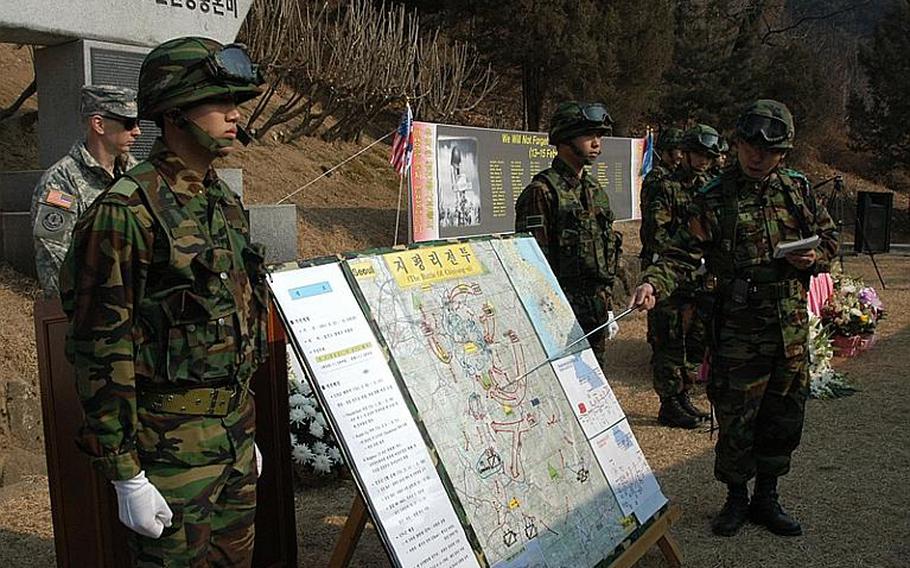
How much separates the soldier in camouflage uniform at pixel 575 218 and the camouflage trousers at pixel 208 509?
2.62 metres

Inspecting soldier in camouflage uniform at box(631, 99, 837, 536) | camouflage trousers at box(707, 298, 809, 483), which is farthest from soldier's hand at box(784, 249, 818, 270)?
camouflage trousers at box(707, 298, 809, 483)

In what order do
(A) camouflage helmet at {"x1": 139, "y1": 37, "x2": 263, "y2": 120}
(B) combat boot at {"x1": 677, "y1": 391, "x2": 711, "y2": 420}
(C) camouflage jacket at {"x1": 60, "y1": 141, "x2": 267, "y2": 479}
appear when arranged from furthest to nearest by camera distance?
(B) combat boot at {"x1": 677, "y1": 391, "x2": 711, "y2": 420} < (A) camouflage helmet at {"x1": 139, "y1": 37, "x2": 263, "y2": 120} < (C) camouflage jacket at {"x1": 60, "y1": 141, "x2": 267, "y2": 479}

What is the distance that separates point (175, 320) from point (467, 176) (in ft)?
24.9

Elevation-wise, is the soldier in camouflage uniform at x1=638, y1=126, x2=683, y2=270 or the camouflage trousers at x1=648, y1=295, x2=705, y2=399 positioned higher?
the soldier in camouflage uniform at x1=638, y1=126, x2=683, y2=270

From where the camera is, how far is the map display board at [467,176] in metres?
8.94

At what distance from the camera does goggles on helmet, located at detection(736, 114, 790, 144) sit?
12.4 ft

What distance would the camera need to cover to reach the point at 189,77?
2.26 m

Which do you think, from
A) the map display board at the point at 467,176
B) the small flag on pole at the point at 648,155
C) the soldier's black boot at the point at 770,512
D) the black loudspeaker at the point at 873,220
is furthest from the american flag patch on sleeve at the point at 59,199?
the black loudspeaker at the point at 873,220

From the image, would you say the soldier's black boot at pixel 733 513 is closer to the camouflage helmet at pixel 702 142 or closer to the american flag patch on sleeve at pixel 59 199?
the camouflage helmet at pixel 702 142

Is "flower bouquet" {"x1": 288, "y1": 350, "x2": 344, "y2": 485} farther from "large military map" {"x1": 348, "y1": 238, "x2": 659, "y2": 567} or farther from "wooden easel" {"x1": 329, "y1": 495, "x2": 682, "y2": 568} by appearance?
"large military map" {"x1": 348, "y1": 238, "x2": 659, "y2": 567}

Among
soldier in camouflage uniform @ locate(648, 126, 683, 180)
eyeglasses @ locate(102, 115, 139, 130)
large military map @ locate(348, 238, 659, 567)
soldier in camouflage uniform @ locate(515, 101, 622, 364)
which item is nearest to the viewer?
large military map @ locate(348, 238, 659, 567)

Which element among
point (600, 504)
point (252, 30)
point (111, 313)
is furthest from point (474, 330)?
point (252, 30)

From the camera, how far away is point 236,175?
7008mm

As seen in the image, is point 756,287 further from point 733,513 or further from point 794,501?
point 794,501
